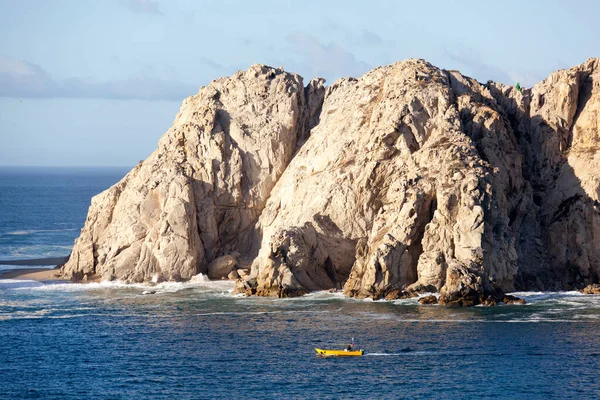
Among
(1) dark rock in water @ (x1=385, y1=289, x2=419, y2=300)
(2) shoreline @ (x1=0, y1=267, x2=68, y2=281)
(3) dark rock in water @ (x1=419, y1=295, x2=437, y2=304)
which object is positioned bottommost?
(3) dark rock in water @ (x1=419, y1=295, x2=437, y2=304)

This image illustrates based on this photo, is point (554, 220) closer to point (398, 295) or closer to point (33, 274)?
point (398, 295)

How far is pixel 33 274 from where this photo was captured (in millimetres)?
114938

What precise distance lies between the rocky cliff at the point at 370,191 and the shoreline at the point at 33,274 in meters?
1.61

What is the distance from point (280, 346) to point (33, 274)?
42.6 meters

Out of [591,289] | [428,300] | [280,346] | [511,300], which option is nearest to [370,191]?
[428,300]

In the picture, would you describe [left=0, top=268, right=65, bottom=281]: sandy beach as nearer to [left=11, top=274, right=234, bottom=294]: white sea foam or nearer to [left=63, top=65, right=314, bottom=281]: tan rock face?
[left=63, top=65, right=314, bottom=281]: tan rock face

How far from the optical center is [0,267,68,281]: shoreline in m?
113

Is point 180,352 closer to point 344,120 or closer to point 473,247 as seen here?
point 473,247

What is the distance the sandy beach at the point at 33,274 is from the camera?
112938mm

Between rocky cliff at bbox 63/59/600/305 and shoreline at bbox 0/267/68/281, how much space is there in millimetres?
1614

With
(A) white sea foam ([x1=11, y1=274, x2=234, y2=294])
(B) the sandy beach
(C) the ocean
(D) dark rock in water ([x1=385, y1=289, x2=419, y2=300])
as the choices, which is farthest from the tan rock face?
(D) dark rock in water ([x1=385, y1=289, x2=419, y2=300])

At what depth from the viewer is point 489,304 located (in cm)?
9419

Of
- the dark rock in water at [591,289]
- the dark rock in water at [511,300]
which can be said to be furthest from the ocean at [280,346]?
the dark rock in water at [591,289]

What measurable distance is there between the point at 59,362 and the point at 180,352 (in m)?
8.33
